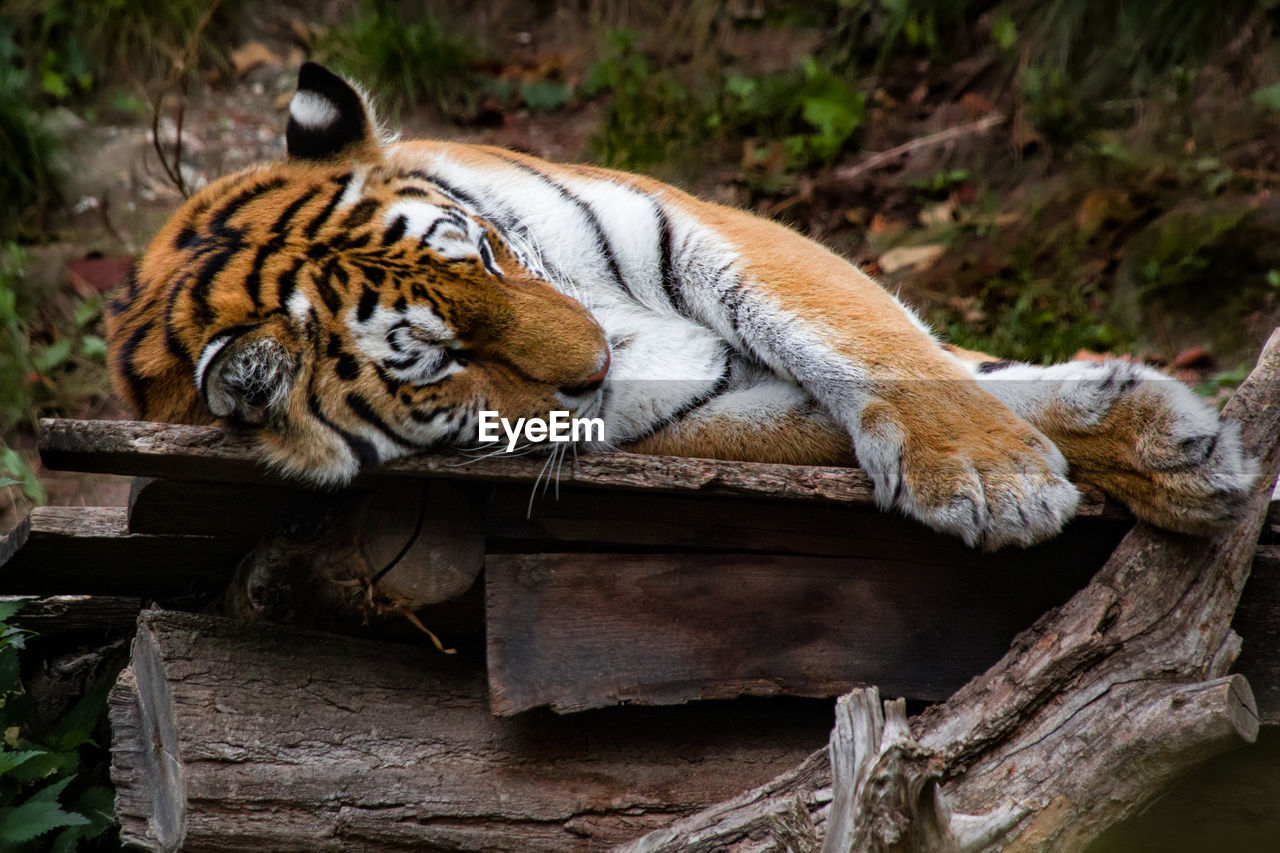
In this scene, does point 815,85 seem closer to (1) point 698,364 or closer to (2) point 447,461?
(1) point 698,364

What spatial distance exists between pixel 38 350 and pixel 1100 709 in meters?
5.20

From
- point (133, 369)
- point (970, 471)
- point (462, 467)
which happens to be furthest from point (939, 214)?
point (133, 369)

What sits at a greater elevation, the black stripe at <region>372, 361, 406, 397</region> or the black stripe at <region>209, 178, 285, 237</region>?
the black stripe at <region>209, 178, 285, 237</region>

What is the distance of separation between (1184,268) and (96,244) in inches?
210

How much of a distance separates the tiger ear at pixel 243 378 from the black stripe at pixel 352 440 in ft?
0.22

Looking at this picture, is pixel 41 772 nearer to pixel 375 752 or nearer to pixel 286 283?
pixel 375 752

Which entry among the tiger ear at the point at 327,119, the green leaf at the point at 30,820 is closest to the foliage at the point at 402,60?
the tiger ear at the point at 327,119

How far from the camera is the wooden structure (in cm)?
221

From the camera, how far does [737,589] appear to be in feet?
7.64

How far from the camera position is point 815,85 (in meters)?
6.33

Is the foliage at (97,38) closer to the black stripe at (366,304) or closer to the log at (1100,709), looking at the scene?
the black stripe at (366,304)

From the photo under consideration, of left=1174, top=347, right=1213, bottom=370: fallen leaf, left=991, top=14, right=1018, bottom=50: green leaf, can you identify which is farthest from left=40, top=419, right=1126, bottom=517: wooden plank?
left=991, top=14, right=1018, bottom=50: green leaf

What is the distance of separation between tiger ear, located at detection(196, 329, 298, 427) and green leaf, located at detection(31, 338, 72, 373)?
372cm

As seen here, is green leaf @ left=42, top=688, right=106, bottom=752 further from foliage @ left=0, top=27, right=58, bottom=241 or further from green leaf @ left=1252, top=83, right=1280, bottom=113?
green leaf @ left=1252, top=83, right=1280, bottom=113
